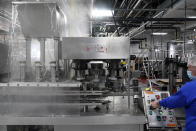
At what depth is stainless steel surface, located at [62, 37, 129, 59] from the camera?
4.56ft

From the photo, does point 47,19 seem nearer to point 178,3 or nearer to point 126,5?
point 126,5

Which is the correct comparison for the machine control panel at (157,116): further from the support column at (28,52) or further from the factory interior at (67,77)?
the support column at (28,52)

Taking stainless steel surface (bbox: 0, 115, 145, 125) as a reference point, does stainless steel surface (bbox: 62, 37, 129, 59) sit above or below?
above

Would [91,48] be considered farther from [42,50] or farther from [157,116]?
[157,116]

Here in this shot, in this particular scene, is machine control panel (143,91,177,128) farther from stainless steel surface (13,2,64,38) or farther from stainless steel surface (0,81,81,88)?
stainless steel surface (13,2,64,38)

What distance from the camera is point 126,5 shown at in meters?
3.58

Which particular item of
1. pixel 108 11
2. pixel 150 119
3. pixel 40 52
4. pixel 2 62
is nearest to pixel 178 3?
pixel 108 11

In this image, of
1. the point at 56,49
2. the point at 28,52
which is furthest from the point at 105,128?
the point at 28,52

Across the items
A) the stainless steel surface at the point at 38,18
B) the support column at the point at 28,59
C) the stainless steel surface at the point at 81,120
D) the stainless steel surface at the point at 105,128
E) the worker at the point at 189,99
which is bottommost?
the stainless steel surface at the point at 105,128

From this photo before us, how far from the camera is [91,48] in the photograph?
1.39 metres

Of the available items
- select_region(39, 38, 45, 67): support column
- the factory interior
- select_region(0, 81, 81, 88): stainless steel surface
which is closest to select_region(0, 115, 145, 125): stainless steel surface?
the factory interior

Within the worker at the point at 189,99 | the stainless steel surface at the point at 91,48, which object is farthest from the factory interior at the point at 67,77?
the worker at the point at 189,99

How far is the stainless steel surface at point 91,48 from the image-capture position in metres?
1.39

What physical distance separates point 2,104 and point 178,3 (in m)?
3.72
